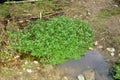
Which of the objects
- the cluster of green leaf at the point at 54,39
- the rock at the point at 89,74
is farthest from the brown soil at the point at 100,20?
the rock at the point at 89,74

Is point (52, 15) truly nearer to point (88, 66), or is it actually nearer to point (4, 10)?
point (4, 10)

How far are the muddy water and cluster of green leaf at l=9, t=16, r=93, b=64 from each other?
0.13 m

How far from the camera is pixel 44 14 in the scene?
21.9ft

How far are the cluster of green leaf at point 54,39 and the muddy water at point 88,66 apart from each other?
0.43 feet

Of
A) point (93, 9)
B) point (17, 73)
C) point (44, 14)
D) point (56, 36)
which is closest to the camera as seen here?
point (17, 73)

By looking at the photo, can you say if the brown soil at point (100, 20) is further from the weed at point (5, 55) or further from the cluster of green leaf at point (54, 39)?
the weed at point (5, 55)

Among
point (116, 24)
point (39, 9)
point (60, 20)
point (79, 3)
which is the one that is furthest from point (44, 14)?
point (116, 24)

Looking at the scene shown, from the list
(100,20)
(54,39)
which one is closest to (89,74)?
(54,39)

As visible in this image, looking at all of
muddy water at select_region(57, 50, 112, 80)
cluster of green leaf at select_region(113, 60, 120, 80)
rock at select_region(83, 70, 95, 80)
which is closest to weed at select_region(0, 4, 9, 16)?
muddy water at select_region(57, 50, 112, 80)

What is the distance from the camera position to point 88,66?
5547mm

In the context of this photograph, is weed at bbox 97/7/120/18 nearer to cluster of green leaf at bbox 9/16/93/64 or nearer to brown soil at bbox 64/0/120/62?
brown soil at bbox 64/0/120/62

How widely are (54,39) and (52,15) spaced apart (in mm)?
1225

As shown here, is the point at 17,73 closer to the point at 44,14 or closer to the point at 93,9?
the point at 44,14

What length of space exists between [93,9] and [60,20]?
1398 mm
